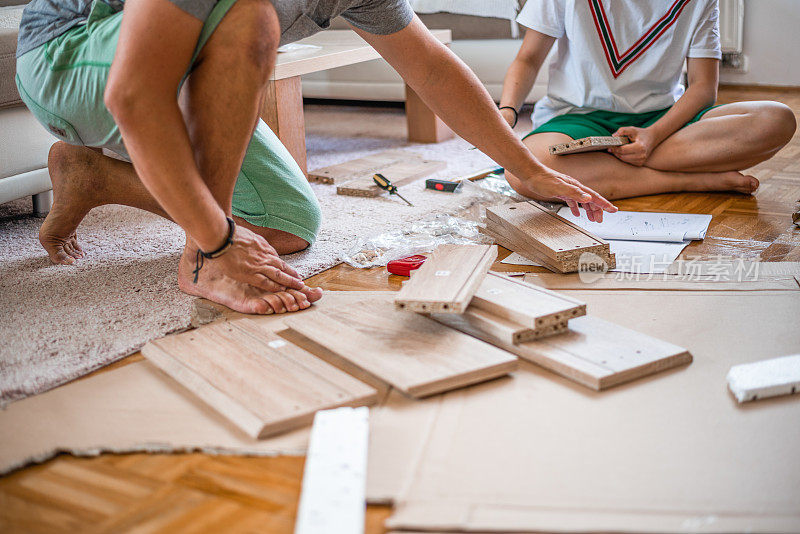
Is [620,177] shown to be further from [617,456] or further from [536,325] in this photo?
[617,456]

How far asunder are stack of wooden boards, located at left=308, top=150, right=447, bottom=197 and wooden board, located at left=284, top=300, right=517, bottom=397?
35.1 inches

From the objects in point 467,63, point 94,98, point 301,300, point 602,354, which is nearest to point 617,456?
point 602,354

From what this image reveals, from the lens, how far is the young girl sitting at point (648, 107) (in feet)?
6.14

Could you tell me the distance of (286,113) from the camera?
204 centimetres

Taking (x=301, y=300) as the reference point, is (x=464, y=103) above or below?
above

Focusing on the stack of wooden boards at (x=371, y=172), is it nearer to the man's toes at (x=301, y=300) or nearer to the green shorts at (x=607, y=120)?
the green shorts at (x=607, y=120)

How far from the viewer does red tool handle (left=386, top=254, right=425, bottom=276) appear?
1.45m

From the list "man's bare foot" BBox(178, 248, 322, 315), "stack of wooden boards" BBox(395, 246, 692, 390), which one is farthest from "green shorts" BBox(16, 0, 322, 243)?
"stack of wooden boards" BBox(395, 246, 692, 390)

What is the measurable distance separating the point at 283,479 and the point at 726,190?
4.90 ft

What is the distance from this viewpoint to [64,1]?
137cm

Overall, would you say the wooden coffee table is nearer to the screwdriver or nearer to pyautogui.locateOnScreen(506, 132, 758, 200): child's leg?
the screwdriver

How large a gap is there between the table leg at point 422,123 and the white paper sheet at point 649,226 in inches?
42.4

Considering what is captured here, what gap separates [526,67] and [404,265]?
2.72ft

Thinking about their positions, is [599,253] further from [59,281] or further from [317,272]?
[59,281]
